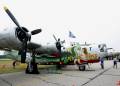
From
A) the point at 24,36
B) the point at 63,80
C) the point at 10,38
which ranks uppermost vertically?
the point at 24,36

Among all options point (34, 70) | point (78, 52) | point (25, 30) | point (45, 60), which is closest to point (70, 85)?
point (25, 30)

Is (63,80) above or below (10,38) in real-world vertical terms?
below

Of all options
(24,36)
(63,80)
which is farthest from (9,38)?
(63,80)

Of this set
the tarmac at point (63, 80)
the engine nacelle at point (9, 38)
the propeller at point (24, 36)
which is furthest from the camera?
the propeller at point (24, 36)

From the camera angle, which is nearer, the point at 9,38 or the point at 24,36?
the point at 9,38

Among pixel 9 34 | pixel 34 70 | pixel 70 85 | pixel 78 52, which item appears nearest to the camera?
pixel 70 85

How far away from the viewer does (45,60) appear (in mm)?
28500

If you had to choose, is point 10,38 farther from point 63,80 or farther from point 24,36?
point 63,80

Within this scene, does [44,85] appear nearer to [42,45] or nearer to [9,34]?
[9,34]

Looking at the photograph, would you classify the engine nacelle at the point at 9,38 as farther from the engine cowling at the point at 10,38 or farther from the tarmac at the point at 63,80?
the tarmac at the point at 63,80

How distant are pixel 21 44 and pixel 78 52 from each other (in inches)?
381

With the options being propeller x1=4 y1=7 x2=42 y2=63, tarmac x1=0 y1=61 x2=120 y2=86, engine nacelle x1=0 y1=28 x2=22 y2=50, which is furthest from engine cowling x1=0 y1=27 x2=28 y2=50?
tarmac x1=0 y1=61 x2=120 y2=86

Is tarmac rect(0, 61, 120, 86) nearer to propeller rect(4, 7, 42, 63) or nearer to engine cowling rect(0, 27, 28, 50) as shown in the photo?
propeller rect(4, 7, 42, 63)

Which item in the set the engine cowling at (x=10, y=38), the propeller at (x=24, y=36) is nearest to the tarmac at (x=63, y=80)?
the propeller at (x=24, y=36)
